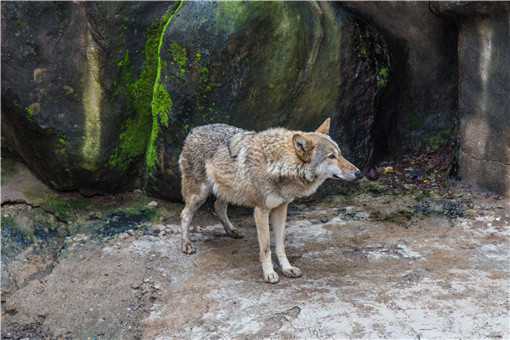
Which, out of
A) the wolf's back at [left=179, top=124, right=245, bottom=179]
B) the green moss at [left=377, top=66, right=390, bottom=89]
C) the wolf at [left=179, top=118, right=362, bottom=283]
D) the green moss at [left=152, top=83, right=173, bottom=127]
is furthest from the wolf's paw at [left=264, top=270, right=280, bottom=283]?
the green moss at [left=377, top=66, right=390, bottom=89]

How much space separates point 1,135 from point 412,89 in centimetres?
645

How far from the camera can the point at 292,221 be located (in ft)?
29.3

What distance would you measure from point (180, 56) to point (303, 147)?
2634 mm

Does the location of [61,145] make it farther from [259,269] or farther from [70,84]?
[259,269]

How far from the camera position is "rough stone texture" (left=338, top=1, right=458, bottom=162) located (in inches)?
362

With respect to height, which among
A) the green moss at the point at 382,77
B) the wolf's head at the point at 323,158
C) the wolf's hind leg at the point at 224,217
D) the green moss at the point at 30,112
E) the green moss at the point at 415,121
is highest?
the green moss at the point at 382,77

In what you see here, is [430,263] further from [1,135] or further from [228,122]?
[1,135]

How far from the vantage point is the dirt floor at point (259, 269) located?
6.43 m

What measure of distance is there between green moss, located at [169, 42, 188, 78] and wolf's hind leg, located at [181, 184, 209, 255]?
1739 mm

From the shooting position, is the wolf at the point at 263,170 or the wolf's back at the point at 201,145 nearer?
the wolf at the point at 263,170

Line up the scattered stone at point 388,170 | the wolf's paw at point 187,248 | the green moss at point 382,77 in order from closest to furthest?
1. the wolf's paw at point 187,248
2. the green moss at point 382,77
3. the scattered stone at point 388,170

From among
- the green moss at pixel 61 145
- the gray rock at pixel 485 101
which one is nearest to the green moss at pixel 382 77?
the gray rock at pixel 485 101

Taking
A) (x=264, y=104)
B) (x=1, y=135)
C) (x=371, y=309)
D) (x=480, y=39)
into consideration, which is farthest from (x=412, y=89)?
(x=1, y=135)

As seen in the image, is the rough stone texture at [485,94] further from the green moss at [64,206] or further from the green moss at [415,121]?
the green moss at [64,206]
